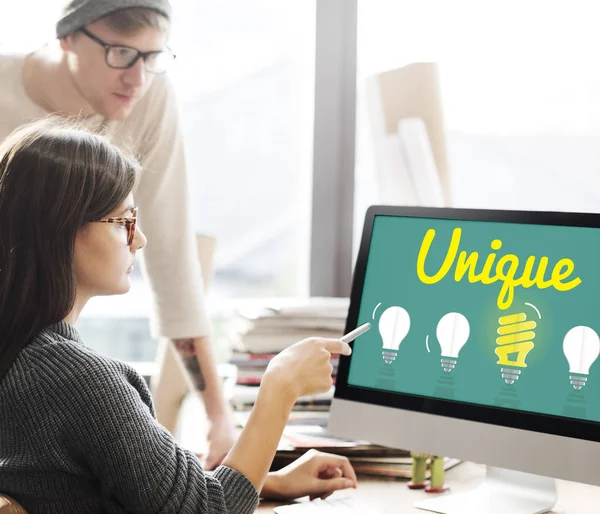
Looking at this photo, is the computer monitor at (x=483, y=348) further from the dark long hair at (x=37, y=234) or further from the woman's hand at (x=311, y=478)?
the dark long hair at (x=37, y=234)

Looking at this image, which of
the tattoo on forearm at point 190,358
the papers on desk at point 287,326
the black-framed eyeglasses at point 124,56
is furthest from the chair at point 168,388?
the black-framed eyeglasses at point 124,56

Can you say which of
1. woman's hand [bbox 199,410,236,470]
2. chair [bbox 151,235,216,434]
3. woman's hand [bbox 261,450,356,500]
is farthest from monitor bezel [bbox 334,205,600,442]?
chair [bbox 151,235,216,434]

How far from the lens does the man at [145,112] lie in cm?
152

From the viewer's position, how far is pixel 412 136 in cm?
176

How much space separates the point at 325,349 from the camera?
123 centimetres

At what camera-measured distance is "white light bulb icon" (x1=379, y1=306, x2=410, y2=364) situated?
Result: 135 cm

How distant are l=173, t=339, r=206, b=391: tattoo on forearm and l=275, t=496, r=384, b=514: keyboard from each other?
1.60ft

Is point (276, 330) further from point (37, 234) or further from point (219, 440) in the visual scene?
point (37, 234)

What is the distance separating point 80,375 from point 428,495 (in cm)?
66

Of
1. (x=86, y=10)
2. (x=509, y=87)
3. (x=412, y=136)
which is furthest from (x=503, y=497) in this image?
(x=86, y=10)

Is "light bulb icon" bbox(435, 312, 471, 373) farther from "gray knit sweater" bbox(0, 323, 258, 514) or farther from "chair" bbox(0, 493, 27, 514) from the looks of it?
"chair" bbox(0, 493, 27, 514)

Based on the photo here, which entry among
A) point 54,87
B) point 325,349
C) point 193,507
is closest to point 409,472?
point 325,349

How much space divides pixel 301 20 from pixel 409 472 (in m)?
1.20

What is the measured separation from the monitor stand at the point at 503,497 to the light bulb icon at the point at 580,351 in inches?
7.9
